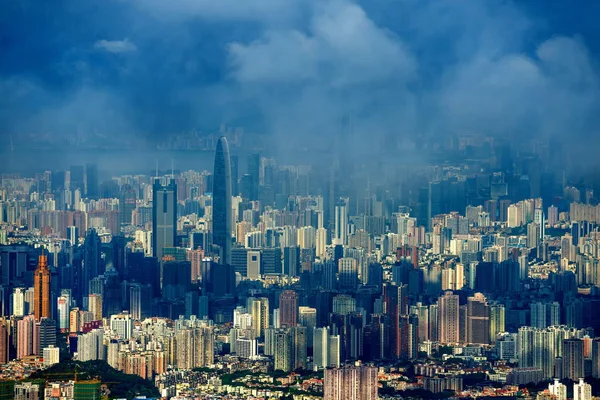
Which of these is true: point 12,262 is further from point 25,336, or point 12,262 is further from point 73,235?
point 25,336

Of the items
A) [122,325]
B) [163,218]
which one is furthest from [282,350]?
[163,218]

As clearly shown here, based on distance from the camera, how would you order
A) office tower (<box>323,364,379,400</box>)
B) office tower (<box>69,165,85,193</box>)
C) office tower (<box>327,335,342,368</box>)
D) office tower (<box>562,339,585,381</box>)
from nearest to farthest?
1. office tower (<box>323,364,379,400</box>)
2. office tower (<box>562,339,585,381</box>)
3. office tower (<box>327,335,342,368</box>)
4. office tower (<box>69,165,85,193</box>)

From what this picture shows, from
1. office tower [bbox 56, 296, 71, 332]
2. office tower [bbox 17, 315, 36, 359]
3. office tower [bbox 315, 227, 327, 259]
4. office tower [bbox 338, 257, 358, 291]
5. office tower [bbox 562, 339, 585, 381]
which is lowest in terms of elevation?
office tower [bbox 562, 339, 585, 381]

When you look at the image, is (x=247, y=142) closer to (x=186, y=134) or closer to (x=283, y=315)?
(x=186, y=134)

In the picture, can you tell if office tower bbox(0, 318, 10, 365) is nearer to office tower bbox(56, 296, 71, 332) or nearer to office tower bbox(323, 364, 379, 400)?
office tower bbox(56, 296, 71, 332)

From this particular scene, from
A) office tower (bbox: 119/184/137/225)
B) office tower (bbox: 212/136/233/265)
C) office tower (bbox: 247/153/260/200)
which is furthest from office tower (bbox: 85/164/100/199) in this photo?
office tower (bbox: 247/153/260/200)

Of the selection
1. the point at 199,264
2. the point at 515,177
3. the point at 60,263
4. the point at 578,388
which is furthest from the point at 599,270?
the point at 60,263
